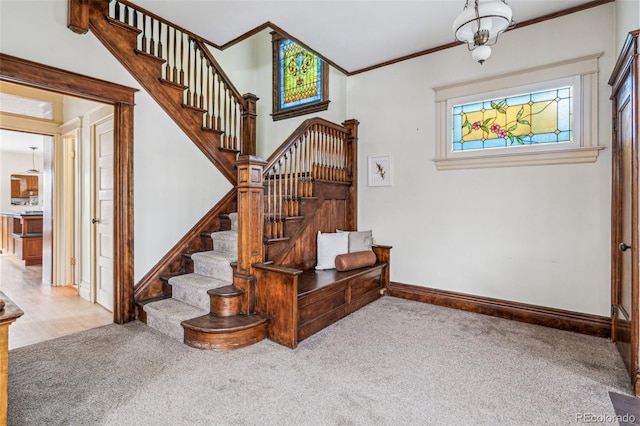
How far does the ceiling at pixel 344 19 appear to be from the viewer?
119 inches

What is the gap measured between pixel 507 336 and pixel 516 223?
43.8 inches

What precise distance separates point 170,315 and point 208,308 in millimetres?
310

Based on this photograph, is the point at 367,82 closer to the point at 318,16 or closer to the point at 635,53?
the point at 318,16

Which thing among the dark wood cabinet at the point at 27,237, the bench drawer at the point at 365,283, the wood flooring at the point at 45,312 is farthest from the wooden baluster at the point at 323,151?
the dark wood cabinet at the point at 27,237

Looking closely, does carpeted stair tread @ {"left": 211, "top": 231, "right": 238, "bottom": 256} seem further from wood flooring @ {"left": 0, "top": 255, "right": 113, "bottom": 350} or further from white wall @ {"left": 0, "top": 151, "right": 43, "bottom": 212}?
white wall @ {"left": 0, "top": 151, "right": 43, "bottom": 212}

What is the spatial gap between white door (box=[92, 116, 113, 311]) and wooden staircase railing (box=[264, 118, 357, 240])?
5.64ft

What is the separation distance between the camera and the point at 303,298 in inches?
108

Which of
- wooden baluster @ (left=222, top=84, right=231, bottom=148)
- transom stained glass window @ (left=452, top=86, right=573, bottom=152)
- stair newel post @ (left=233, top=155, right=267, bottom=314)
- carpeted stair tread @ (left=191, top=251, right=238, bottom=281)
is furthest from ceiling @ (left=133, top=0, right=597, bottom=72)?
carpeted stair tread @ (left=191, top=251, right=238, bottom=281)

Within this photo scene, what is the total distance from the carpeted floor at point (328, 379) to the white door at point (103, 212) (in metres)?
0.92

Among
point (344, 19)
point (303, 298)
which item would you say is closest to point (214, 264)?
point (303, 298)

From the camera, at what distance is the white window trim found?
114 inches

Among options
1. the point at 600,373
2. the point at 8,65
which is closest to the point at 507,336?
the point at 600,373

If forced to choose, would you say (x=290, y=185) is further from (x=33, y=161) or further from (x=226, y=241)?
(x=33, y=161)

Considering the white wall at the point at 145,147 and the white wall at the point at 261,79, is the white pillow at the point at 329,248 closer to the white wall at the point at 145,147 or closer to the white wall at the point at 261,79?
the white wall at the point at 145,147
